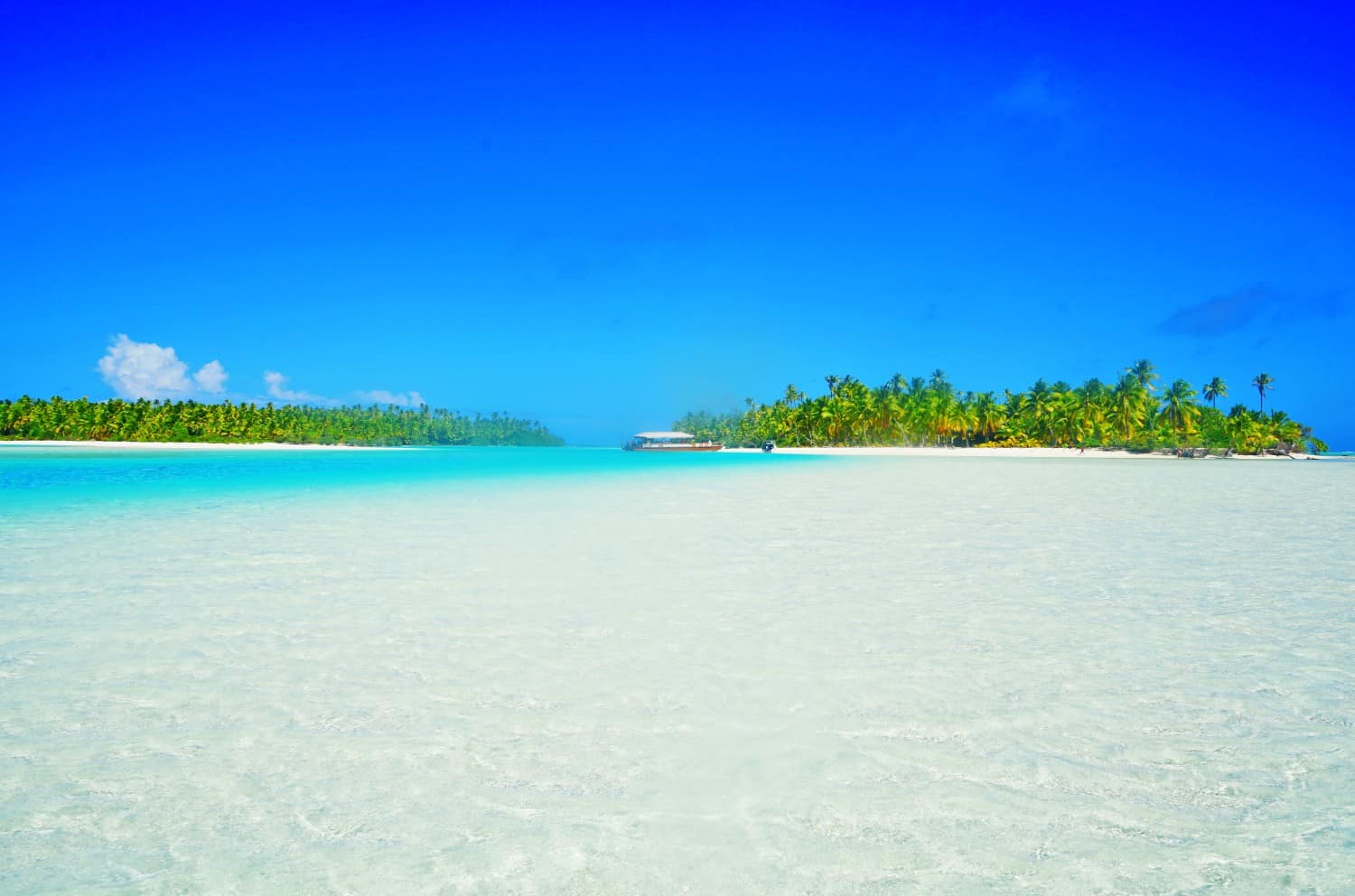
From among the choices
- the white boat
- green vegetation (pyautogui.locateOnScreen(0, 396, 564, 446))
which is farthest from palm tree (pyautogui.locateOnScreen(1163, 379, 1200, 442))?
green vegetation (pyautogui.locateOnScreen(0, 396, 564, 446))

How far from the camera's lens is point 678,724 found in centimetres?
452

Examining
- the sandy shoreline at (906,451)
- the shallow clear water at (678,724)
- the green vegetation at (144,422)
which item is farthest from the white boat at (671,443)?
the shallow clear water at (678,724)

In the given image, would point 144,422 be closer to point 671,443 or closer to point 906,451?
point 671,443

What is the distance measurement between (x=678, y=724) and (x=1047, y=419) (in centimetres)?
9370

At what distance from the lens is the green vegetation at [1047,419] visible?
85.5 meters

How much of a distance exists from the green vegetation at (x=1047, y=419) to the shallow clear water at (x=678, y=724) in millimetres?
84223

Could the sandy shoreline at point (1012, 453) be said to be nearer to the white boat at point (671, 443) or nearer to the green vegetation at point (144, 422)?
the white boat at point (671, 443)

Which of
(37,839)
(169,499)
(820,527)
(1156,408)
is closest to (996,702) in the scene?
(37,839)

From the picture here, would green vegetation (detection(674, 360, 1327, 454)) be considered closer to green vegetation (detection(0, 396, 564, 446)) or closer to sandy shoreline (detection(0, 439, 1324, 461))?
sandy shoreline (detection(0, 439, 1324, 461))

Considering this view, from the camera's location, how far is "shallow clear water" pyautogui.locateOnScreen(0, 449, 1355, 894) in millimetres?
3096

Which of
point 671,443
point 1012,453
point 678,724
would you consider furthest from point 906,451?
point 678,724

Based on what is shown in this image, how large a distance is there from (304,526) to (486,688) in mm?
10636

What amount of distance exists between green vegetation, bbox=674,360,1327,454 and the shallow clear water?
8422cm

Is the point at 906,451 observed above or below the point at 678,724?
above
